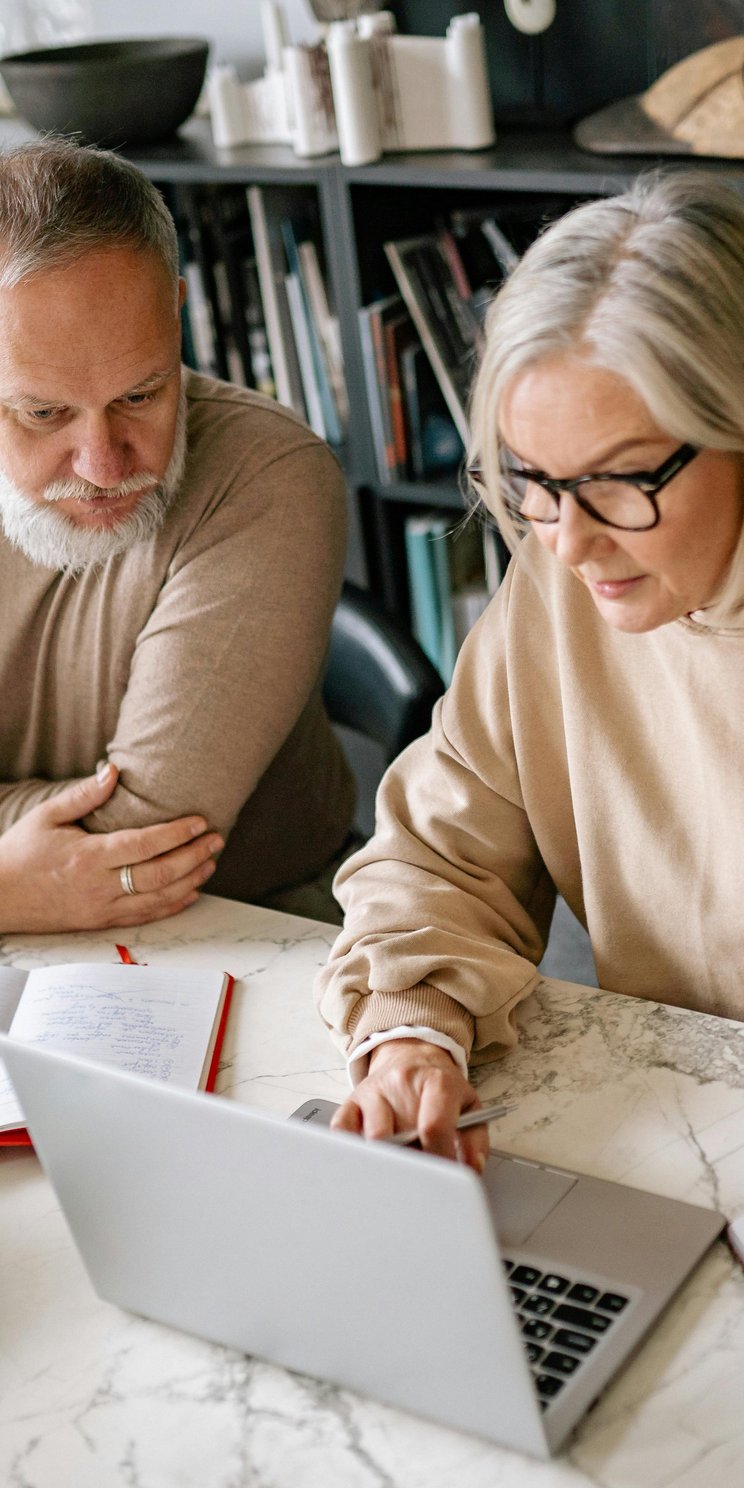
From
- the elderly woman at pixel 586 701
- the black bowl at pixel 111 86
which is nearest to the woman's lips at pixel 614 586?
the elderly woman at pixel 586 701

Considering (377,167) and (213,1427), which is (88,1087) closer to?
(213,1427)

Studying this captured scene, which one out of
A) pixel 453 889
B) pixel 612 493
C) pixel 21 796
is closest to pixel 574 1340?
pixel 453 889

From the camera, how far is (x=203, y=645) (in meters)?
1.60

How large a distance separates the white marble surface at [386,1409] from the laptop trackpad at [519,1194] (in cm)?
3

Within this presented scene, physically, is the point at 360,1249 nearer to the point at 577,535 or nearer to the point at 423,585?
the point at 577,535

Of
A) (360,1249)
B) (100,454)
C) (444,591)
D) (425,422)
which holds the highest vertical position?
(100,454)

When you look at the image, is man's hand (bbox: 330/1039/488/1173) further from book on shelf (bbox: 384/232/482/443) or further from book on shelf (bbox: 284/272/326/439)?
book on shelf (bbox: 284/272/326/439)

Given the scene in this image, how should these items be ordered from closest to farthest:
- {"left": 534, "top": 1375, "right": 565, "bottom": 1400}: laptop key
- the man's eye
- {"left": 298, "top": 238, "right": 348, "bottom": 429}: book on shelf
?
{"left": 534, "top": 1375, "right": 565, "bottom": 1400}: laptop key
the man's eye
{"left": 298, "top": 238, "right": 348, "bottom": 429}: book on shelf

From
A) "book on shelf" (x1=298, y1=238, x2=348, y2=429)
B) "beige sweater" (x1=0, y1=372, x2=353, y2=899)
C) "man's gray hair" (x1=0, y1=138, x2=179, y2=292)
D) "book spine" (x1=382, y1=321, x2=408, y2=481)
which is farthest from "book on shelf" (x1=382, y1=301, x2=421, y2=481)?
"man's gray hair" (x1=0, y1=138, x2=179, y2=292)

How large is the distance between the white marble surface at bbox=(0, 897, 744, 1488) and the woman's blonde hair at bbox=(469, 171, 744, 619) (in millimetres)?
410

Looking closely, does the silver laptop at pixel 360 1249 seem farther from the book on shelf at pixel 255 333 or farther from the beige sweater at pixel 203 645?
the book on shelf at pixel 255 333

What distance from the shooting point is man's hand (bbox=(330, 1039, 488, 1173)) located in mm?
1060

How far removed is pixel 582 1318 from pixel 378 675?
1.00 metres

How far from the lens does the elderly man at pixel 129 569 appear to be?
1485 mm
